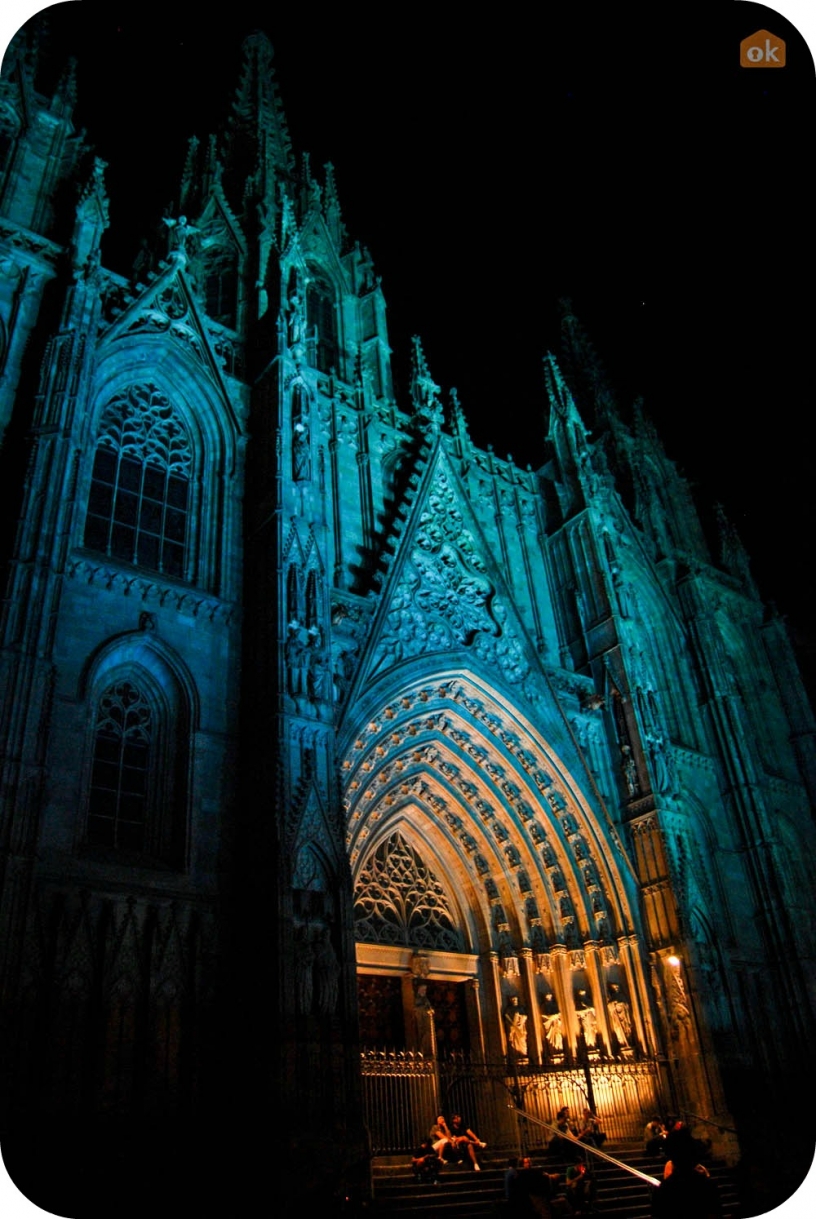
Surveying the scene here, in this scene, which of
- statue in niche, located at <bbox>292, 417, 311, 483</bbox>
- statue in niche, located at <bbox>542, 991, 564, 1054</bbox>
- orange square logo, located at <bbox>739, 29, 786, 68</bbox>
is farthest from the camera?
statue in niche, located at <bbox>542, 991, 564, 1054</bbox>

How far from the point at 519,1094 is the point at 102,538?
1118cm

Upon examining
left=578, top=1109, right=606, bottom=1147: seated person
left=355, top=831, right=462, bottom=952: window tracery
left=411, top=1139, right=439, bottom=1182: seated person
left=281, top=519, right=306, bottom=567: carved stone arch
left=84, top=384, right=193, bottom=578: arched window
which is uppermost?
left=84, top=384, right=193, bottom=578: arched window

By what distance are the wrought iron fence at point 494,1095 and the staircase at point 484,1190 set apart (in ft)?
2.34

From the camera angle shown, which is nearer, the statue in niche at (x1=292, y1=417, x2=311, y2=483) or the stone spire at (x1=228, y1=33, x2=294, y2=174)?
the statue in niche at (x1=292, y1=417, x2=311, y2=483)

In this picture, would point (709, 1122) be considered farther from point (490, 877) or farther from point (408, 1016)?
point (490, 877)

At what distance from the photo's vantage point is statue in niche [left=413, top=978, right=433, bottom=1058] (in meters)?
15.7

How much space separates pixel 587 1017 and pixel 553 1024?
623 mm

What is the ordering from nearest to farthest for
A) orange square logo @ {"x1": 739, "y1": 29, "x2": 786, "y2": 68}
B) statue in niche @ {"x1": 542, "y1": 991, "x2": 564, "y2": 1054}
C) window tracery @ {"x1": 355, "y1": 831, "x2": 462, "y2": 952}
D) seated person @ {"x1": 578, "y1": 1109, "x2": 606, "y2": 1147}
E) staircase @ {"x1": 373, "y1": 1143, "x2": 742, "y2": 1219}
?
orange square logo @ {"x1": 739, "y1": 29, "x2": 786, "y2": 68}
staircase @ {"x1": 373, "y1": 1143, "x2": 742, "y2": 1219}
seated person @ {"x1": 578, "y1": 1109, "x2": 606, "y2": 1147}
statue in niche @ {"x1": 542, "y1": 991, "x2": 564, "y2": 1054}
window tracery @ {"x1": 355, "y1": 831, "x2": 462, "y2": 952}

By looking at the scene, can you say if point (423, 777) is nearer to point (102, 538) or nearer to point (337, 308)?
point (102, 538)

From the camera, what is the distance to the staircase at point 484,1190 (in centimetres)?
1097

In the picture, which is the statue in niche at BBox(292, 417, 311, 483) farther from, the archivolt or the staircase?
the staircase

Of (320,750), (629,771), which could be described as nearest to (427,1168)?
(320,750)

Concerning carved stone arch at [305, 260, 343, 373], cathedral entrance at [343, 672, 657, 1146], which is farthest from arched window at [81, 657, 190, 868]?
carved stone arch at [305, 260, 343, 373]

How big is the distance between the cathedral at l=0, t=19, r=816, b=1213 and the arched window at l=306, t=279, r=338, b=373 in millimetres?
111
